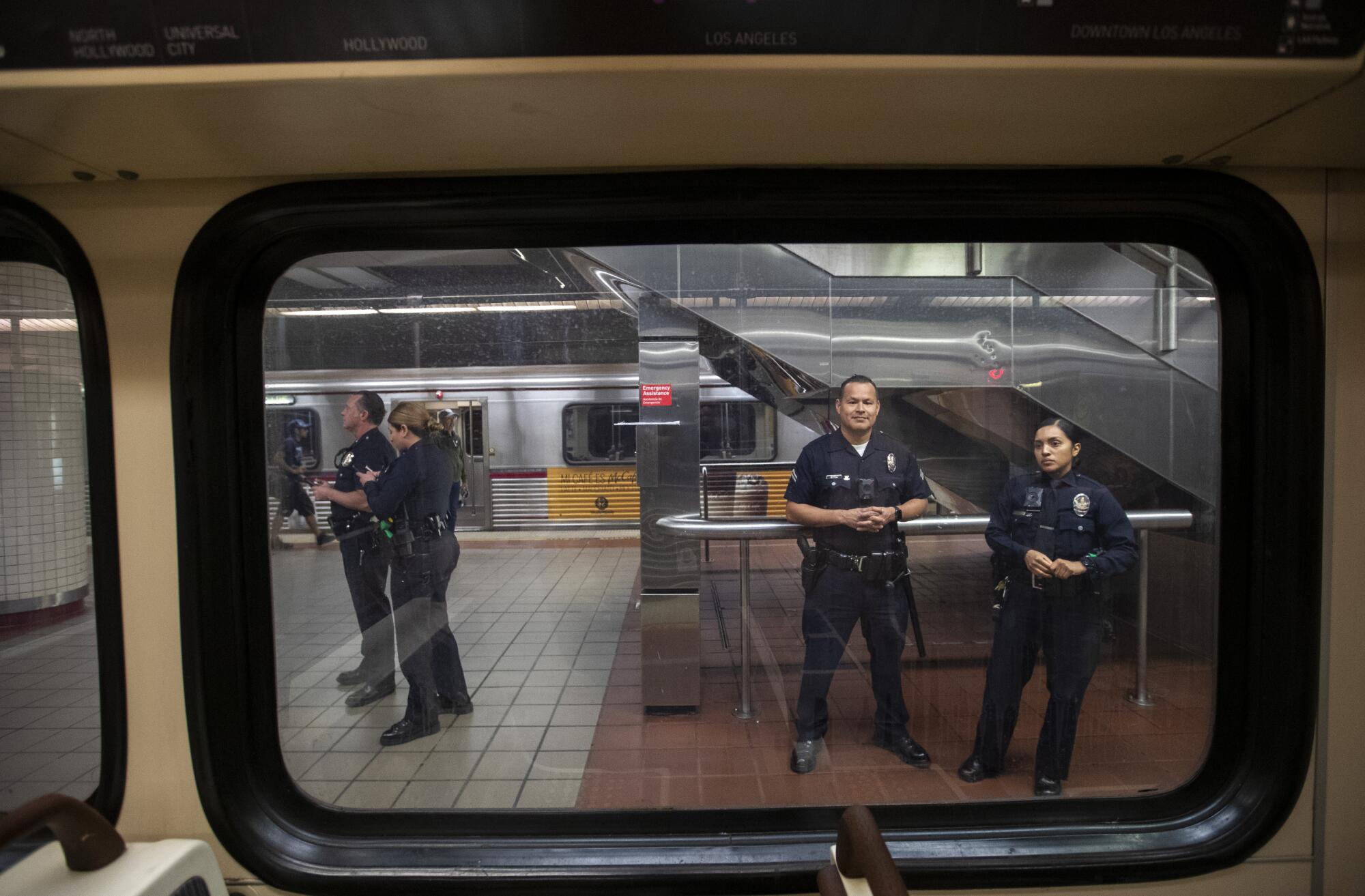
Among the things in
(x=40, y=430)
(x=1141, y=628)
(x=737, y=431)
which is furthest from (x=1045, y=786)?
(x=40, y=430)

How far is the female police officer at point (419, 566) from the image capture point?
6.94 ft

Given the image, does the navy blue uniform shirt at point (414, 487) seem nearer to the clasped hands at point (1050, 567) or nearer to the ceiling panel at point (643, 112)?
the ceiling panel at point (643, 112)

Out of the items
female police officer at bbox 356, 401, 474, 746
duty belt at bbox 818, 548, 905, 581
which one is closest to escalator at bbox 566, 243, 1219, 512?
duty belt at bbox 818, 548, 905, 581

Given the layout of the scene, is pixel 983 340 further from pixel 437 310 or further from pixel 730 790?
pixel 437 310

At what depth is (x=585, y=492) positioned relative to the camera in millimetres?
5203

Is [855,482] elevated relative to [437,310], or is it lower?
lower

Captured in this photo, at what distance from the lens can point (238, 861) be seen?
1.49 metres

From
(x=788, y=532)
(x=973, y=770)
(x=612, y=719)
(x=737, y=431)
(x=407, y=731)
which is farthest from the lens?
(x=737, y=431)

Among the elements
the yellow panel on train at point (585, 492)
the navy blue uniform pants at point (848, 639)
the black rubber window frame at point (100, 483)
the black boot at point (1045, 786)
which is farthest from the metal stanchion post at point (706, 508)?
the black rubber window frame at point (100, 483)

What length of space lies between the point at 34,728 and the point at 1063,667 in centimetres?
272

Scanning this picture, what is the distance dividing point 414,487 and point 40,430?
974 millimetres

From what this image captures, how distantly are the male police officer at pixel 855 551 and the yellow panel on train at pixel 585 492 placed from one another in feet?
8.37

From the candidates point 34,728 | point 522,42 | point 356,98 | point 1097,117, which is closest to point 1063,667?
point 1097,117

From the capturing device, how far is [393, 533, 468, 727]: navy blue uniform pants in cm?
216
